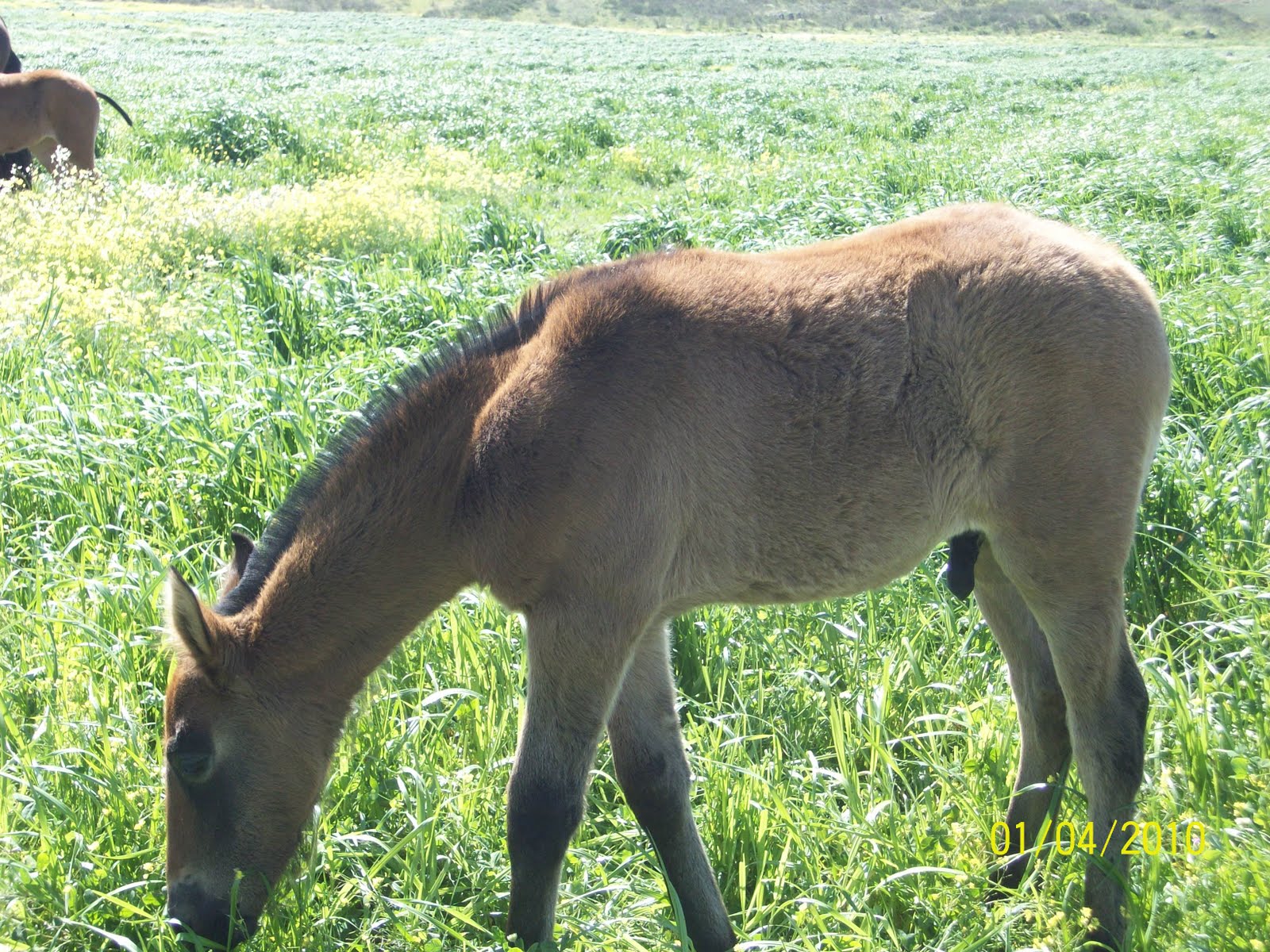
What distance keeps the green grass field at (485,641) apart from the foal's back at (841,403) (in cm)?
77

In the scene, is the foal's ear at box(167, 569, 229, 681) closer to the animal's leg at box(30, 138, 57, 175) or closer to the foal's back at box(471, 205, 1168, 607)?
the foal's back at box(471, 205, 1168, 607)

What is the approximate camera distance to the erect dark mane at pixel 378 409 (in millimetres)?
2830

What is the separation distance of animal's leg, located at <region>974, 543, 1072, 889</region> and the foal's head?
7.01 feet

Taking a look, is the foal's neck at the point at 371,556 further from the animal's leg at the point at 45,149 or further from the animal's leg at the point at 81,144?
the animal's leg at the point at 45,149

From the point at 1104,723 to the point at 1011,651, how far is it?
450mm

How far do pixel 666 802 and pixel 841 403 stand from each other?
126 cm

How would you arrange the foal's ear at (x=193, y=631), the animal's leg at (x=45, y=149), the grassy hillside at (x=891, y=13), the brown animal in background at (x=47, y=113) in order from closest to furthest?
the foal's ear at (x=193, y=631), the brown animal in background at (x=47, y=113), the animal's leg at (x=45, y=149), the grassy hillside at (x=891, y=13)

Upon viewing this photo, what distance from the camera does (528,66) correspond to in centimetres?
3369

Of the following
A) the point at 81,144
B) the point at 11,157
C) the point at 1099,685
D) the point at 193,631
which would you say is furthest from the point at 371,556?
the point at 11,157

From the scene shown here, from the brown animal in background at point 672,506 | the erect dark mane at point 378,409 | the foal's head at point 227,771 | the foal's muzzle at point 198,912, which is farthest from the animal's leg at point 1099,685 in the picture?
the foal's muzzle at point 198,912

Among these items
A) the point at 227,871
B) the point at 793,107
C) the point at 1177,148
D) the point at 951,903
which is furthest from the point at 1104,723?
the point at 793,107

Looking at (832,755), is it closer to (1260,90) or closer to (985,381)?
(985,381)

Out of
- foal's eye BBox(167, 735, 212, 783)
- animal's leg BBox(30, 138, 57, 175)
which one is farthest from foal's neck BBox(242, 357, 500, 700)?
animal's leg BBox(30, 138, 57, 175)

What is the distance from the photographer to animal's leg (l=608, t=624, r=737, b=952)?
3064mm
